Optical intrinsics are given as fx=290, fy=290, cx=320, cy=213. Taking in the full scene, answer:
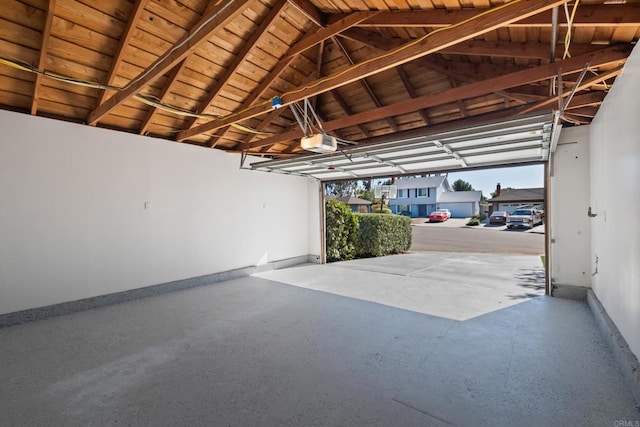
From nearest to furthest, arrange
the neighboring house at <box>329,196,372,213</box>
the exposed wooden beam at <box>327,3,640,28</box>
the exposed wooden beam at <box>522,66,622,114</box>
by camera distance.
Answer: the exposed wooden beam at <box>327,3,640,28</box> → the exposed wooden beam at <box>522,66,622,114</box> → the neighboring house at <box>329,196,372,213</box>

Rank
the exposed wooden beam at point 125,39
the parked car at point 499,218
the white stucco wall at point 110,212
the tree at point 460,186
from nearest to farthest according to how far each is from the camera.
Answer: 1. the exposed wooden beam at point 125,39
2. the white stucco wall at point 110,212
3. the parked car at point 499,218
4. the tree at point 460,186

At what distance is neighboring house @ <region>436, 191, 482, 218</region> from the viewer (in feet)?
90.3

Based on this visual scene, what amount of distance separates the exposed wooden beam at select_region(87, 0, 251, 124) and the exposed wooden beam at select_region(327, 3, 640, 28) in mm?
1668

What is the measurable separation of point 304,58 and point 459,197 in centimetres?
2733

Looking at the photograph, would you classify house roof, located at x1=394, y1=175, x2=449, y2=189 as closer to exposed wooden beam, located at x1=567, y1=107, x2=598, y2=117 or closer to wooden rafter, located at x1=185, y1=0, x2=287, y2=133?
exposed wooden beam, located at x1=567, y1=107, x2=598, y2=117

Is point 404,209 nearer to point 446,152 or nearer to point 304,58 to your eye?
point 446,152

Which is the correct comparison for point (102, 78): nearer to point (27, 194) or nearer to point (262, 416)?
point (27, 194)

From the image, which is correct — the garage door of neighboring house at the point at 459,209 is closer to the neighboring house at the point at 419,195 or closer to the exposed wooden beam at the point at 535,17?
the neighboring house at the point at 419,195

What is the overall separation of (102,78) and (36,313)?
336 cm

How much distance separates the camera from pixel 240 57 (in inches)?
165

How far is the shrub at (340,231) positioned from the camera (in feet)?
27.8

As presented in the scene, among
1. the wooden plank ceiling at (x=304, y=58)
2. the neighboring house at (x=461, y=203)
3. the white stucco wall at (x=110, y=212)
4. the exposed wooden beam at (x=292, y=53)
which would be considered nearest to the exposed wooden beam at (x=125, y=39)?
the wooden plank ceiling at (x=304, y=58)

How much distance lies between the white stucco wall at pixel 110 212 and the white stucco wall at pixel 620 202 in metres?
5.98

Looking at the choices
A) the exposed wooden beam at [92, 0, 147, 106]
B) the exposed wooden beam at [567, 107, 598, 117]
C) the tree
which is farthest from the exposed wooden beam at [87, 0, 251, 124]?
the tree
